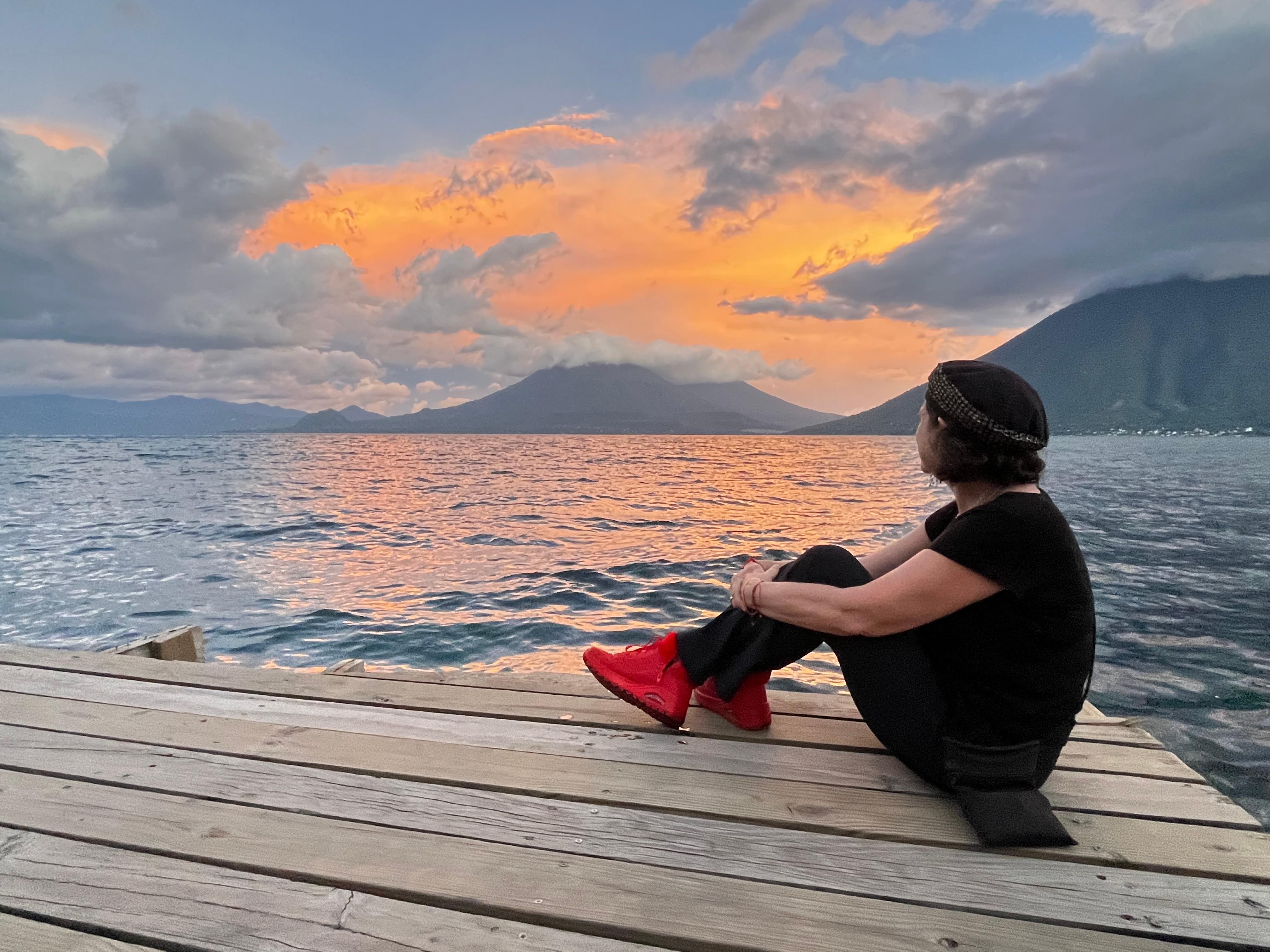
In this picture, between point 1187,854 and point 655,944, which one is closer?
point 655,944

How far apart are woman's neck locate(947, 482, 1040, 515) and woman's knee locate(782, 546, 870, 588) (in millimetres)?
477

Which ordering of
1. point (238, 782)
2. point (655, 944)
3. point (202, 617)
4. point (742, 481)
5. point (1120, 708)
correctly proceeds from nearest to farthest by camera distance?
point (655, 944) → point (238, 782) → point (1120, 708) → point (202, 617) → point (742, 481)

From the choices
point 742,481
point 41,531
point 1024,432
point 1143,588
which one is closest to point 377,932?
point 1024,432

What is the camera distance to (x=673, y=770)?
3.01m

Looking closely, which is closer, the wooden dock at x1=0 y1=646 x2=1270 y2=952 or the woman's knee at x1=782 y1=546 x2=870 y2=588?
the wooden dock at x1=0 y1=646 x2=1270 y2=952

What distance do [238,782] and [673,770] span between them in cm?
179

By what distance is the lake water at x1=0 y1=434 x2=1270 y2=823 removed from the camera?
8023mm

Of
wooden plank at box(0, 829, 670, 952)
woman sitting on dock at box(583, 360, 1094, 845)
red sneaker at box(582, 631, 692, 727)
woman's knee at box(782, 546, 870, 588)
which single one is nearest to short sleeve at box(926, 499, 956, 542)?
woman sitting on dock at box(583, 360, 1094, 845)

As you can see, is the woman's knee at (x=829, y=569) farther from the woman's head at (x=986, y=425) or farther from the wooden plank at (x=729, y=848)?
the wooden plank at (x=729, y=848)

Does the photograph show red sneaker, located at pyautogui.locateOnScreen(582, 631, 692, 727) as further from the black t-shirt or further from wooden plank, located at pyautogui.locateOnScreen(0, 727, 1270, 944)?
the black t-shirt

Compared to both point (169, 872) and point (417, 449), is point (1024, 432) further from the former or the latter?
point (417, 449)

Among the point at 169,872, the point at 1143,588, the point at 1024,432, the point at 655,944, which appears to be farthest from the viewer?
the point at 1143,588

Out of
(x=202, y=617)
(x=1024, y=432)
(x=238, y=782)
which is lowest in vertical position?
(x=202, y=617)

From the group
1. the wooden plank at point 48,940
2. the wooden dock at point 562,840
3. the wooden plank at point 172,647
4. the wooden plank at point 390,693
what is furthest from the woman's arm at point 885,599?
the wooden plank at point 172,647
